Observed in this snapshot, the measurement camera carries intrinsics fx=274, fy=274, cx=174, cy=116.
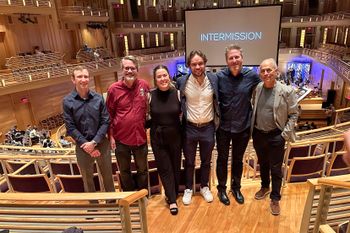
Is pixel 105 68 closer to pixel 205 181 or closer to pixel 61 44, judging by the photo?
pixel 61 44

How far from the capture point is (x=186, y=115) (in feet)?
9.70

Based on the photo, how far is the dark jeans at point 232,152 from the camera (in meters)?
3.02

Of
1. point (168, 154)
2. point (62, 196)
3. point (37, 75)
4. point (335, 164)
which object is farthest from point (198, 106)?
point (37, 75)

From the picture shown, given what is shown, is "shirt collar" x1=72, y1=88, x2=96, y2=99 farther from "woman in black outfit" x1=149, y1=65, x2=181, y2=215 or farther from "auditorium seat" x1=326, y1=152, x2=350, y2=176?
"auditorium seat" x1=326, y1=152, x2=350, y2=176

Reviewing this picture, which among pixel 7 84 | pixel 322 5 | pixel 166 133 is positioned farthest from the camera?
pixel 322 5

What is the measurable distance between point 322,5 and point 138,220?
85.7ft

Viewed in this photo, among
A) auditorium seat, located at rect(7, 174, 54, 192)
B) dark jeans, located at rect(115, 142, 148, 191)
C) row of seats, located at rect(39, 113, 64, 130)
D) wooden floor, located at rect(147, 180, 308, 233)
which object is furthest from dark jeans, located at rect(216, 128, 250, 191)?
row of seats, located at rect(39, 113, 64, 130)

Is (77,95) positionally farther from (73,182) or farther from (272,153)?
(272,153)

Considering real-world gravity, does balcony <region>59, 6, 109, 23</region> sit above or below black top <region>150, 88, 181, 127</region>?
above

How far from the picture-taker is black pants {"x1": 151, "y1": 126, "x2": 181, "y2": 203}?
2947 mm

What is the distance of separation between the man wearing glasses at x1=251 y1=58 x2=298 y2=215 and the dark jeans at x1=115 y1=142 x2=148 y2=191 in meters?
1.26

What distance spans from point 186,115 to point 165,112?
24 cm

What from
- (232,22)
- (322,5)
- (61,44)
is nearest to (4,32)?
(61,44)

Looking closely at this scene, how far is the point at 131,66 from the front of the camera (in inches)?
109
